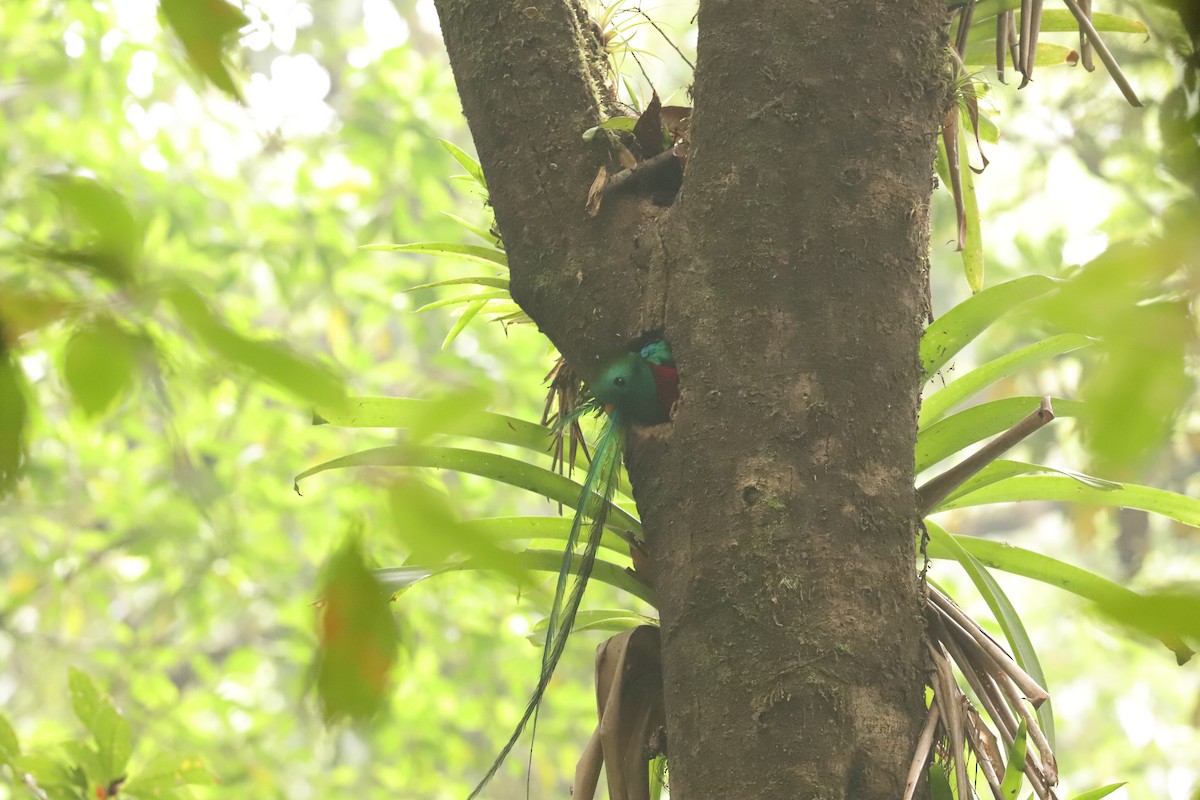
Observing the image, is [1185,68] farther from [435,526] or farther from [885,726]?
[885,726]

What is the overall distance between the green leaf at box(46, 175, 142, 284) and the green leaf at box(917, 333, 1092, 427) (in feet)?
3.16

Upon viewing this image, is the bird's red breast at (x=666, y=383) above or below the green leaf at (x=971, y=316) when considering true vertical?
below

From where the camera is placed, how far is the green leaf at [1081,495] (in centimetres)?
125

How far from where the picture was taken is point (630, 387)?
106 cm

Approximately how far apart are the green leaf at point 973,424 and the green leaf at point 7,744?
1.27 m

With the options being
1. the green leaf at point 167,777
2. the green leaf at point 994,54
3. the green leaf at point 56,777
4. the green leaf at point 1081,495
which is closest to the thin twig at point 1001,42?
the green leaf at point 994,54

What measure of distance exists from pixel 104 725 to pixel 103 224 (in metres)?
1.29

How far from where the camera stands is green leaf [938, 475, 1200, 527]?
1245 millimetres

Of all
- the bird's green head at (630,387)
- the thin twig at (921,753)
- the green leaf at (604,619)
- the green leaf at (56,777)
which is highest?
the bird's green head at (630,387)

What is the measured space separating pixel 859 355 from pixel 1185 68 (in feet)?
1.57

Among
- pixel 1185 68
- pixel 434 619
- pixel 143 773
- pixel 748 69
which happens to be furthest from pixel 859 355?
pixel 434 619

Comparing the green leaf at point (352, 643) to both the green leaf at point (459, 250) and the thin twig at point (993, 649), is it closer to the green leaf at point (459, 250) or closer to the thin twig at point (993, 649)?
the thin twig at point (993, 649)

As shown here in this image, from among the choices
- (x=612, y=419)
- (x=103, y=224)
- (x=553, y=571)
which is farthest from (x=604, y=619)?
(x=103, y=224)

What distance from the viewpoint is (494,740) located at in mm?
4898
